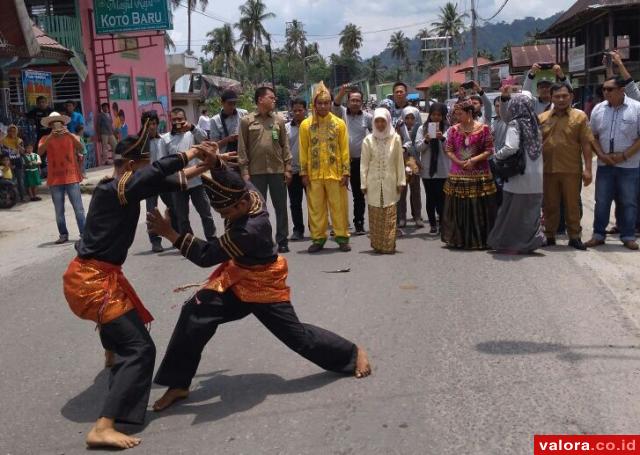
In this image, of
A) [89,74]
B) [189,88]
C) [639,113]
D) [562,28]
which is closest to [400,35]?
[189,88]

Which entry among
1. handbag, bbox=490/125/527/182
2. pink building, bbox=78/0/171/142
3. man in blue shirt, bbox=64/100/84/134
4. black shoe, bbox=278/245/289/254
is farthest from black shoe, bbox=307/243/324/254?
pink building, bbox=78/0/171/142

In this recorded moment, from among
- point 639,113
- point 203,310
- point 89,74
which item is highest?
point 89,74

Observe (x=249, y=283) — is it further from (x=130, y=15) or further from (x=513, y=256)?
(x=130, y=15)

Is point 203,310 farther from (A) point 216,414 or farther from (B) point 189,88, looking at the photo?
(B) point 189,88

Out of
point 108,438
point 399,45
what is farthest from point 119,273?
point 399,45

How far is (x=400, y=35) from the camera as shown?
4624 inches

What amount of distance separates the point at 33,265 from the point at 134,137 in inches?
202

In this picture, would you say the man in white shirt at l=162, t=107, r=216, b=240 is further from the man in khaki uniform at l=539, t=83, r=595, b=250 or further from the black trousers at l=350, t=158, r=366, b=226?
the man in khaki uniform at l=539, t=83, r=595, b=250

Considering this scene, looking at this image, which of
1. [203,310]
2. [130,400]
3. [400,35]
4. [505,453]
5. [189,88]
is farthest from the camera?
[400,35]

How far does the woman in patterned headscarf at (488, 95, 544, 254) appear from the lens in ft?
26.1

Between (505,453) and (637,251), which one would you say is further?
(637,251)

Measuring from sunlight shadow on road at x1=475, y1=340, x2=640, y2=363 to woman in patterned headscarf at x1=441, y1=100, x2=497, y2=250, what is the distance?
11.2 feet

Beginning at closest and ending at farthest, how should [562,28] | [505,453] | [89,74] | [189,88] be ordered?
[505,453] → [89,74] → [562,28] → [189,88]

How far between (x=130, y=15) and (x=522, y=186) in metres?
16.5
